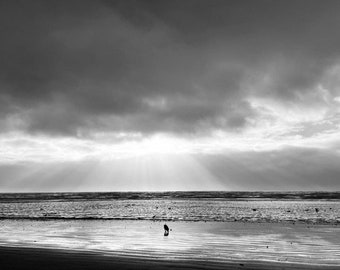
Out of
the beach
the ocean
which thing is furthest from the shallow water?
the beach

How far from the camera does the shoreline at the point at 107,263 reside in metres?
15.6

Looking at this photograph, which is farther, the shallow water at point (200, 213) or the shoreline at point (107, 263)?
the shallow water at point (200, 213)

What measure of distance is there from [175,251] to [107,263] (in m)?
4.56

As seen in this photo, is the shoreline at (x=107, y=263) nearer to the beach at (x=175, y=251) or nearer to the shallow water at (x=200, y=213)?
the beach at (x=175, y=251)

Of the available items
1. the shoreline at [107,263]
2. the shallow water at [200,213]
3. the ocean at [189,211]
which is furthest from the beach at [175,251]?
the ocean at [189,211]

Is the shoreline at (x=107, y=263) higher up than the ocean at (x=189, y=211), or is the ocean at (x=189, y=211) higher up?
the shoreline at (x=107, y=263)

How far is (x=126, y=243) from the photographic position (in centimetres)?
2306

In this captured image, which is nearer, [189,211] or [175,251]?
[175,251]

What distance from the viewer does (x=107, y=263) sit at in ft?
54.5

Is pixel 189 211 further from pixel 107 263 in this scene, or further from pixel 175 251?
pixel 107 263

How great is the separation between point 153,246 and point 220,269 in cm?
744

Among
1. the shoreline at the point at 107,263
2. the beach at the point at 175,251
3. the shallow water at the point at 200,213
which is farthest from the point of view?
the shallow water at the point at 200,213

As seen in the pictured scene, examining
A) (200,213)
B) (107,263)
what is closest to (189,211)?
(200,213)

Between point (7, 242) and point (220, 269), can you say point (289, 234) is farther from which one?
point (7, 242)
